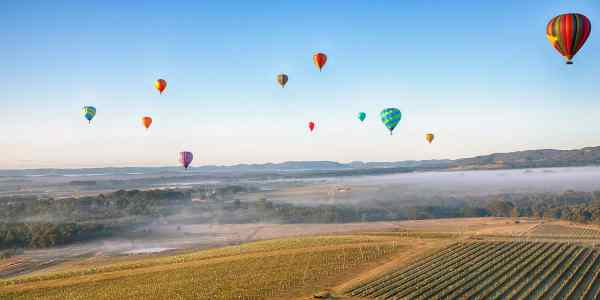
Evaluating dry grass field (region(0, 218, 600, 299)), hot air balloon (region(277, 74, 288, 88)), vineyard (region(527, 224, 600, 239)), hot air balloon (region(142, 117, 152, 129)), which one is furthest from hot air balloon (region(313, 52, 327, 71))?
vineyard (region(527, 224, 600, 239))

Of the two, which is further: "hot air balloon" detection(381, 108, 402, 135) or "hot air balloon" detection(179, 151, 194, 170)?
"hot air balloon" detection(179, 151, 194, 170)

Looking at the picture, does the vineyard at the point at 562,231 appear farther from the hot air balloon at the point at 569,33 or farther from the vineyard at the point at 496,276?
the hot air balloon at the point at 569,33

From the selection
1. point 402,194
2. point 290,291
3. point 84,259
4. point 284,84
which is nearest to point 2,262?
point 84,259

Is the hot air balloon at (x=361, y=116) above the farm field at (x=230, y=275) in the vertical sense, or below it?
above

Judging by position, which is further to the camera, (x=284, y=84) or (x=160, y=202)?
(x=160, y=202)

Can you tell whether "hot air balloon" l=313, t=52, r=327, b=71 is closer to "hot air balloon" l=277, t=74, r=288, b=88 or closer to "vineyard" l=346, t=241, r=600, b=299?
"hot air balloon" l=277, t=74, r=288, b=88

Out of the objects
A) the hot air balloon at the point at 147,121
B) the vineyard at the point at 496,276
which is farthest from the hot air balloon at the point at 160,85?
the vineyard at the point at 496,276

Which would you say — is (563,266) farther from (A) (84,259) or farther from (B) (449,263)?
(A) (84,259)
